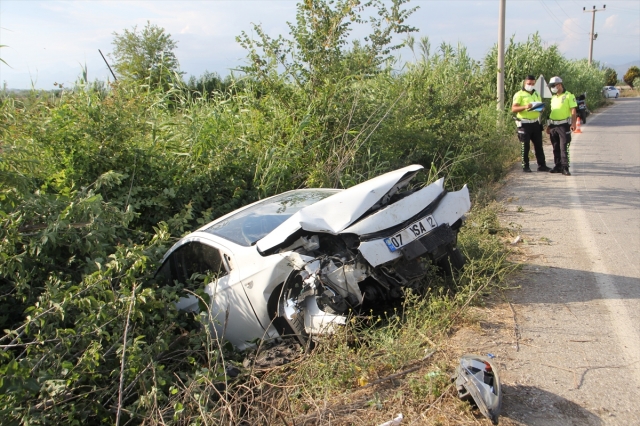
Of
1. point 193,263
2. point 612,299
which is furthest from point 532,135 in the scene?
point 193,263

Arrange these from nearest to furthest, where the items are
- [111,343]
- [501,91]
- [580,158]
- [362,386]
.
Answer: [362,386] → [111,343] → [580,158] → [501,91]

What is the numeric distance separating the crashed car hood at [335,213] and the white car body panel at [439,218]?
296 mm

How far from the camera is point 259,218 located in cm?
532

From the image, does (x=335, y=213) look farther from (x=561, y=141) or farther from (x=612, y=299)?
(x=561, y=141)

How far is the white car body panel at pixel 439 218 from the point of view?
4.25 meters

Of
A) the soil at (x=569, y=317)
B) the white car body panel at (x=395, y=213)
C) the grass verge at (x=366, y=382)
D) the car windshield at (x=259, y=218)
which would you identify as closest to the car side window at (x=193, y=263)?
the car windshield at (x=259, y=218)

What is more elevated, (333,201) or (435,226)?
(333,201)

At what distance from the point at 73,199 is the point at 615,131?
21.0 m

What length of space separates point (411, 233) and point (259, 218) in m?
1.59

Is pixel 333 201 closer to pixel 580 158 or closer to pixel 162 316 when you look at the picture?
pixel 162 316

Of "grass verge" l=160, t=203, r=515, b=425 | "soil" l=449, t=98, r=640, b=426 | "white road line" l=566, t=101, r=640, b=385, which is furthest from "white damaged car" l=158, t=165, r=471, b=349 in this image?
"white road line" l=566, t=101, r=640, b=385

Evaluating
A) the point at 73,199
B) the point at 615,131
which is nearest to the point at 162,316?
the point at 73,199

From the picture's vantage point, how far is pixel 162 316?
4797 millimetres

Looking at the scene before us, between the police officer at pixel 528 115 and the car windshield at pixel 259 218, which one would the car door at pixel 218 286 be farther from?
the police officer at pixel 528 115
